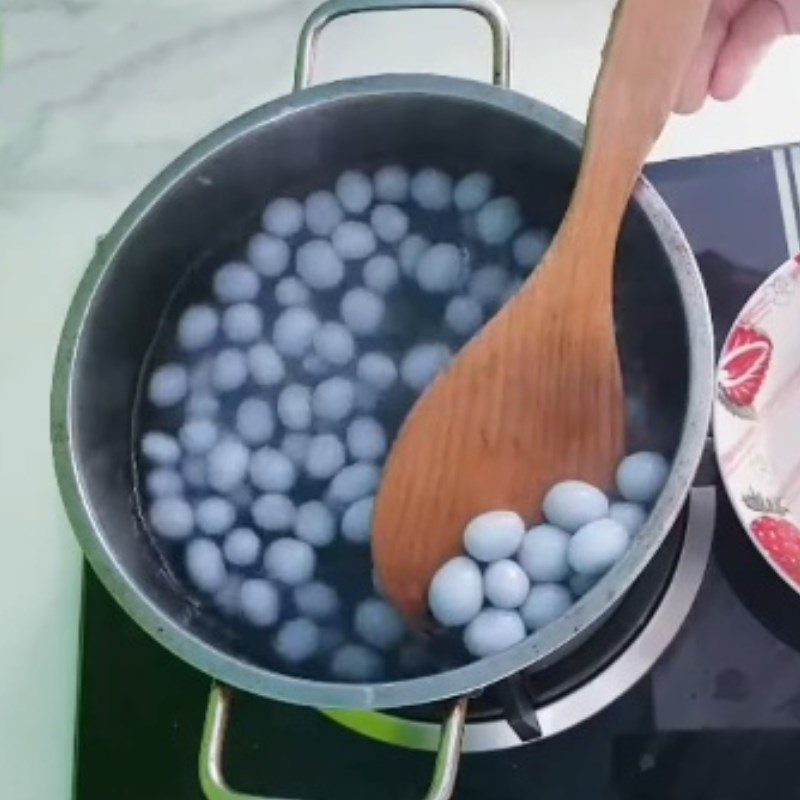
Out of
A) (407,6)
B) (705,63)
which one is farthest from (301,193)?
(705,63)

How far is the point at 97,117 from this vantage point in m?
0.84

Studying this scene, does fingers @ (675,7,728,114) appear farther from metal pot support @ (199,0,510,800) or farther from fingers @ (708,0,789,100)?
metal pot support @ (199,0,510,800)

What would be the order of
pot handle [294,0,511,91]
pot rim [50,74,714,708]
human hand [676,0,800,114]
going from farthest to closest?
human hand [676,0,800,114] < pot handle [294,0,511,91] < pot rim [50,74,714,708]

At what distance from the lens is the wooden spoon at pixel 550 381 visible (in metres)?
0.53

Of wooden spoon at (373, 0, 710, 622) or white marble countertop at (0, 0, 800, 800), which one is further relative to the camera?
white marble countertop at (0, 0, 800, 800)

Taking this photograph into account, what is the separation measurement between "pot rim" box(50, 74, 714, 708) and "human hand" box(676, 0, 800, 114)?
167 mm

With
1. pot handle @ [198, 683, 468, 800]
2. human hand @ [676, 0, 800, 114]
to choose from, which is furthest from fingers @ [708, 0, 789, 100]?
pot handle @ [198, 683, 468, 800]

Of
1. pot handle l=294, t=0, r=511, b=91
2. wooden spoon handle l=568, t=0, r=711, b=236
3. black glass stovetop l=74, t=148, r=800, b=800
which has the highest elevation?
pot handle l=294, t=0, r=511, b=91

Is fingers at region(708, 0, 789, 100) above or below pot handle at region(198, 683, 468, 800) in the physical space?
above

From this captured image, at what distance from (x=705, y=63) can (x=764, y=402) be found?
0.16m

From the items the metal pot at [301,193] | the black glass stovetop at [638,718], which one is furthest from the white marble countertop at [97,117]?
the metal pot at [301,193]

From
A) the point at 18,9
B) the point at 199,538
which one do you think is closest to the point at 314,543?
the point at 199,538

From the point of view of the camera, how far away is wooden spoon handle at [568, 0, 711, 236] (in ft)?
1.73

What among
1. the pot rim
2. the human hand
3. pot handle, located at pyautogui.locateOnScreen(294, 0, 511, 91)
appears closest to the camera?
the pot rim
